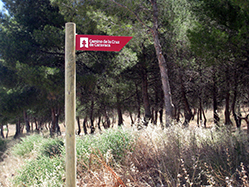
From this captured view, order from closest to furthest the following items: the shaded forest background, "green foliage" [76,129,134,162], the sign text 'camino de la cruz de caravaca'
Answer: the sign text 'camino de la cruz de caravaca' → "green foliage" [76,129,134,162] → the shaded forest background

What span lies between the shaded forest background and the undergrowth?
3463mm

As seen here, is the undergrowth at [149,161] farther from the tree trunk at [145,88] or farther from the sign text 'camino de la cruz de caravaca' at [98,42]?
the tree trunk at [145,88]

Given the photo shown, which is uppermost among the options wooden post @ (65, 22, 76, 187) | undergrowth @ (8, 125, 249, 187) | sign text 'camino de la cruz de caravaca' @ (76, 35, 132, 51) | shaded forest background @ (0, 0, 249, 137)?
shaded forest background @ (0, 0, 249, 137)

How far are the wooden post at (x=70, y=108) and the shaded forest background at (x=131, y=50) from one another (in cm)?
571

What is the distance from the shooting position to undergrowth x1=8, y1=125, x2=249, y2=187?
3.62 meters

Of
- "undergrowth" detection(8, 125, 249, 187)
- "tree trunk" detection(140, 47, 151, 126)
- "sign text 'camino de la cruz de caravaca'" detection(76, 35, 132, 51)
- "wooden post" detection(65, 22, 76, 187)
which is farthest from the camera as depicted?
"tree trunk" detection(140, 47, 151, 126)

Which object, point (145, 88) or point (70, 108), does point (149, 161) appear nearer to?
point (70, 108)

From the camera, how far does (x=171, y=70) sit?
1538cm

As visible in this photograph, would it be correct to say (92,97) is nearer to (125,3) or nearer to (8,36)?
(8,36)

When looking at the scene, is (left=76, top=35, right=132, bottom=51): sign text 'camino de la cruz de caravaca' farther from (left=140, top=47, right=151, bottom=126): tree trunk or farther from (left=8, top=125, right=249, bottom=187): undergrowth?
(left=140, top=47, right=151, bottom=126): tree trunk

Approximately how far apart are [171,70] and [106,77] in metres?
4.73

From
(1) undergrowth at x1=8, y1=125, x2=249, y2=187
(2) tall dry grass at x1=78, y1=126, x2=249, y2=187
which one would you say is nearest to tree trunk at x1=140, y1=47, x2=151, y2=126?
(1) undergrowth at x1=8, y1=125, x2=249, y2=187

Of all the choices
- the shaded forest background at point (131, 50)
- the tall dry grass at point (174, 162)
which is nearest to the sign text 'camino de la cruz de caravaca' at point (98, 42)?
the tall dry grass at point (174, 162)

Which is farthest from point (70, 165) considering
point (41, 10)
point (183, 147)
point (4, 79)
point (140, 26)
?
point (4, 79)
